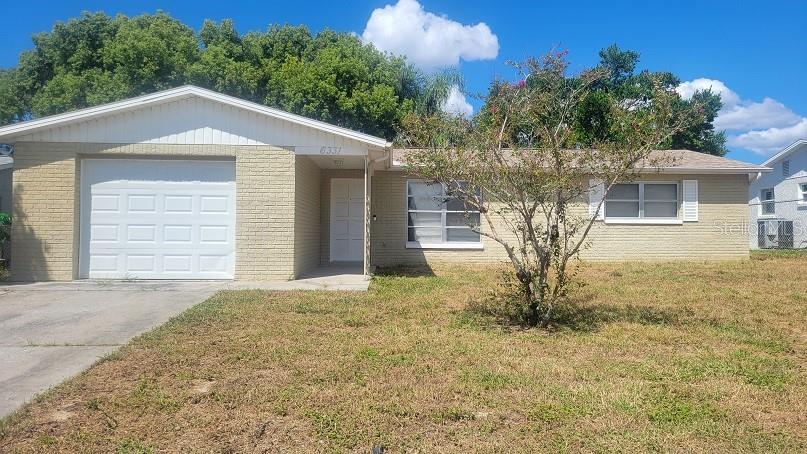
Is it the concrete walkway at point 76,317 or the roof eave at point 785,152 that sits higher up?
the roof eave at point 785,152

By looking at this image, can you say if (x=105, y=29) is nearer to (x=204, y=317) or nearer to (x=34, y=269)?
(x=34, y=269)

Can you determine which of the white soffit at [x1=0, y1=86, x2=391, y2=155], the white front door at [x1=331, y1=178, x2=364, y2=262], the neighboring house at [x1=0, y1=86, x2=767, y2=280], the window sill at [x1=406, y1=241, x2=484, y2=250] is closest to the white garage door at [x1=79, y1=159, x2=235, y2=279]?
the neighboring house at [x1=0, y1=86, x2=767, y2=280]

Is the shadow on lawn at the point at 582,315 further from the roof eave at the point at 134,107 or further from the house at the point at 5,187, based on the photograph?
the house at the point at 5,187

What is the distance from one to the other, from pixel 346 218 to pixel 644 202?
7.99 m

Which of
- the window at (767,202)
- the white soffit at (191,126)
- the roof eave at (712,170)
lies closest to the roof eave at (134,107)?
the white soffit at (191,126)

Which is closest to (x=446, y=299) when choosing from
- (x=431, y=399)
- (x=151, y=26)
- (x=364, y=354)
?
(x=364, y=354)

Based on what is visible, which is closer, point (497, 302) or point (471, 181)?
point (471, 181)

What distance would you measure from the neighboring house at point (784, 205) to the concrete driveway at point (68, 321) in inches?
926

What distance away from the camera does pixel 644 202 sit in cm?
1563

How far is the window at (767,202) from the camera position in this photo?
2647 centimetres

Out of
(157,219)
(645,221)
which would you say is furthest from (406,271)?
(645,221)

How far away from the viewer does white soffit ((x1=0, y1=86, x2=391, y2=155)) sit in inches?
418

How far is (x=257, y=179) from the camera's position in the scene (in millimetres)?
10938

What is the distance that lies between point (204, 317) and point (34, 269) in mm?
5408
